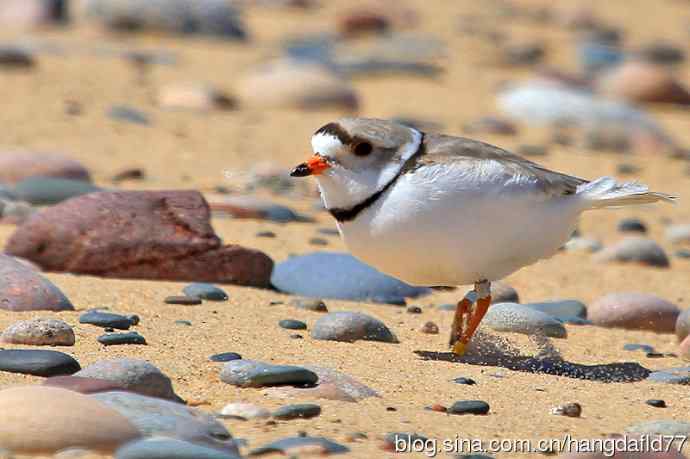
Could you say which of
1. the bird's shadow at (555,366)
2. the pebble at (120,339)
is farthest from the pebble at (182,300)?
the bird's shadow at (555,366)

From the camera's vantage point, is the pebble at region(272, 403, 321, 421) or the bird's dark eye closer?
the pebble at region(272, 403, 321, 421)

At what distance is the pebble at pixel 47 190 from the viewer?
6.84 metres

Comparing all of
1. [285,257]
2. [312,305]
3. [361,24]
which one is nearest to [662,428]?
[312,305]

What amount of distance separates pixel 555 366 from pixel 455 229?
2.22 ft

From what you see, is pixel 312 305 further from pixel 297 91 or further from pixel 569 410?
pixel 297 91

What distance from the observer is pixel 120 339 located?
14.9 ft

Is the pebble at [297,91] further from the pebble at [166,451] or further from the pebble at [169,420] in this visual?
the pebble at [166,451]

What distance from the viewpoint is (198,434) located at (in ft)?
11.4

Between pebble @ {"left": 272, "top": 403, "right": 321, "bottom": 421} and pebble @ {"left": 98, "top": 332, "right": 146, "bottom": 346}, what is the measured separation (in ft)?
3.02

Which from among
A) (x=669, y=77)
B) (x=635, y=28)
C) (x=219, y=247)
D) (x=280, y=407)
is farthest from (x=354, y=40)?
(x=280, y=407)

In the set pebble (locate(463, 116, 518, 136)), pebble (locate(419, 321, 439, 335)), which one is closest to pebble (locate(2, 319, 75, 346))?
pebble (locate(419, 321, 439, 335))

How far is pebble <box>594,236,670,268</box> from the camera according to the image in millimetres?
7016

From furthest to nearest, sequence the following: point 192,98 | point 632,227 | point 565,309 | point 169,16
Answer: point 169,16 < point 192,98 < point 632,227 < point 565,309

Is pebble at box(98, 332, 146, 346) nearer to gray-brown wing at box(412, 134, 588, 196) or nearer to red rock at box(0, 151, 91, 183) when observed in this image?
gray-brown wing at box(412, 134, 588, 196)
